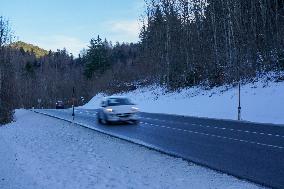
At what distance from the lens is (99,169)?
39.5ft

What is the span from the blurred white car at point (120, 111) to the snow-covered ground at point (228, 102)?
7355mm

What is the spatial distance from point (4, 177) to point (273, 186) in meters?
6.47

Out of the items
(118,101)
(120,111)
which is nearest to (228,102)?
(118,101)

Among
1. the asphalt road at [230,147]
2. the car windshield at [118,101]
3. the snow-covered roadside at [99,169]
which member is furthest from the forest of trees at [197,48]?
the snow-covered roadside at [99,169]

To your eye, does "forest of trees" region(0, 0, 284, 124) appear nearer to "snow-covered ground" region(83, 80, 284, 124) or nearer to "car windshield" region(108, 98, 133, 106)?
"snow-covered ground" region(83, 80, 284, 124)

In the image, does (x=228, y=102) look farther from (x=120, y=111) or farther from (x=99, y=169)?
(x=99, y=169)

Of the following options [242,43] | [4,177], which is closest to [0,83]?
[242,43]

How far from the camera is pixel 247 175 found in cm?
1087

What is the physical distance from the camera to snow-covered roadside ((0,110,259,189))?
33.5 feet

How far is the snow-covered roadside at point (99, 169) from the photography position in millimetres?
10219

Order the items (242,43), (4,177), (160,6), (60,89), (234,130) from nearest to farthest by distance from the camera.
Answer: (4,177) < (234,130) < (242,43) < (160,6) < (60,89)

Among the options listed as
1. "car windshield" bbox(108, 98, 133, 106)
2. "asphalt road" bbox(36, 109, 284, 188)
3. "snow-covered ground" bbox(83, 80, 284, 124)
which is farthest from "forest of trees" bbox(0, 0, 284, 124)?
"asphalt road" bbox(36, 109, 284, 188)

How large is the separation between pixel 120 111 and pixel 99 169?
52.7ft

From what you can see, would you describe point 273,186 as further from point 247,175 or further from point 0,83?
point 0,83
